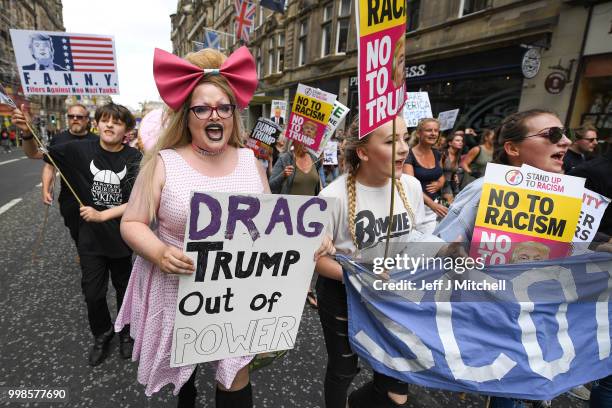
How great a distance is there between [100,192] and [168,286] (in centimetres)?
148

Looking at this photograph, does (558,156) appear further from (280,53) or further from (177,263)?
(280,53)

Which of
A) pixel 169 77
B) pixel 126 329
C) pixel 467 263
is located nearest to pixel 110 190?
pixel 126 329

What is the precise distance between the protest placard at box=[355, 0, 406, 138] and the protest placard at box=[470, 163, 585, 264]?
2.03 ft

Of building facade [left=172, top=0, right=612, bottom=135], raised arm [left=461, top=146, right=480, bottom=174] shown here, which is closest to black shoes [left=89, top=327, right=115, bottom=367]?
raised arm [left=461, top=146, right=480, bottom=174]

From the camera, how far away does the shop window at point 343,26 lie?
14836 millimetres

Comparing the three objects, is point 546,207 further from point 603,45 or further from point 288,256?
point 603,45

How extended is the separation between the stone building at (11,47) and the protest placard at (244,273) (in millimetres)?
27836

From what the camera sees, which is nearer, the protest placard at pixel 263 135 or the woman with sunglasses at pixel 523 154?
the woman with sunglasses at pixel 523 154

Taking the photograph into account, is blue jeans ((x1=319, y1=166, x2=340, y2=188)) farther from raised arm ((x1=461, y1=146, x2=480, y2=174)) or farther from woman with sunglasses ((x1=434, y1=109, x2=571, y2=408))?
woman with sunglasses ((x1=434, y1=109, x2=571, y2=408))

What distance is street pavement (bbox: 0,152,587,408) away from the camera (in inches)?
86.5

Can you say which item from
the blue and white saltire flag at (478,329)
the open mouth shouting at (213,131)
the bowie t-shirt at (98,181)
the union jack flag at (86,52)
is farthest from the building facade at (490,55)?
the bowie t-shirt at (98,181)

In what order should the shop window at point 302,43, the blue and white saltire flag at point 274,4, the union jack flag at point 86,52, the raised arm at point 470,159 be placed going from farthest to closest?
the shop window at point 302,43
the blue and white saltire flag at point 274,4
the raised arm at point 470,159
the union jack flag at point 86,52

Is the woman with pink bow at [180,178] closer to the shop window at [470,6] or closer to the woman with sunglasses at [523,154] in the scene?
the woman with sunglasses at [523,154]

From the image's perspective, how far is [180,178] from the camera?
146 cm
